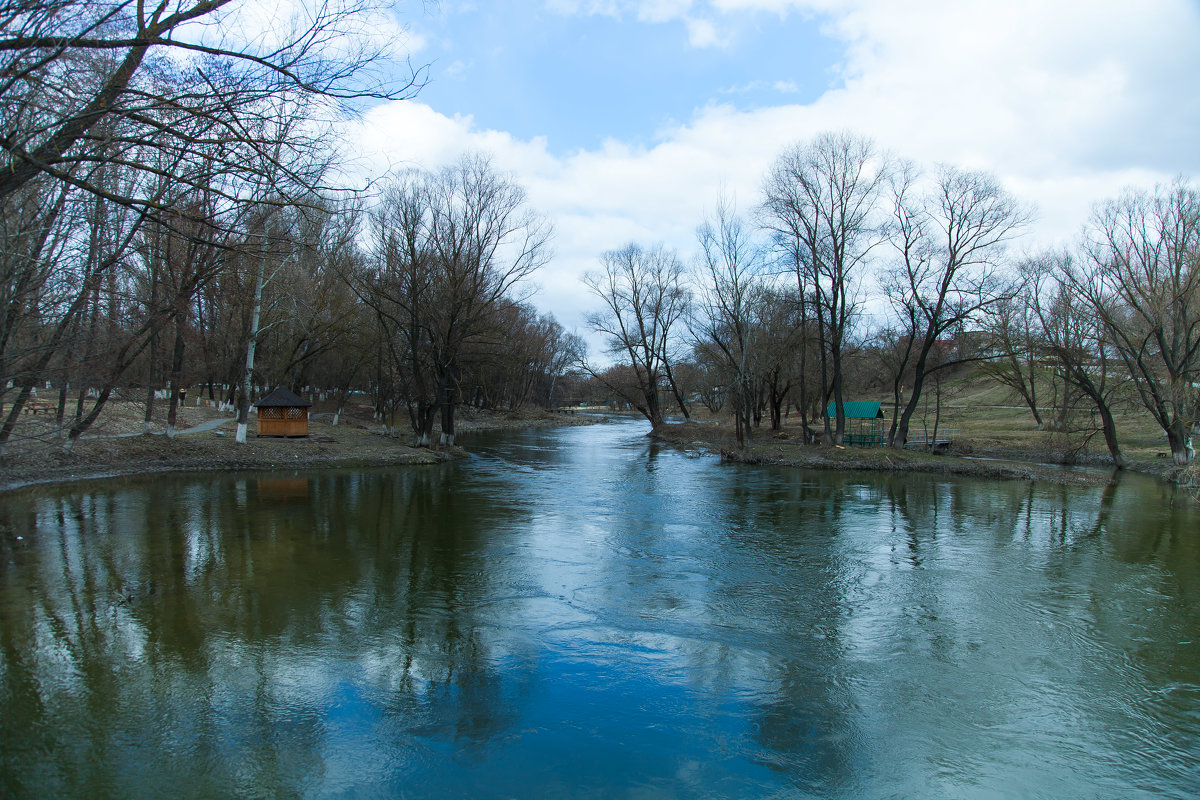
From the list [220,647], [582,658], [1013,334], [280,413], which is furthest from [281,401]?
[1013,334]

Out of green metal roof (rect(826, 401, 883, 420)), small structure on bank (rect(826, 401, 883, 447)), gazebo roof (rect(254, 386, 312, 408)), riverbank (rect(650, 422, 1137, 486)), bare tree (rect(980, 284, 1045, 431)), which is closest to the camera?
riverbank (rect(650, 422, 1137, 486))

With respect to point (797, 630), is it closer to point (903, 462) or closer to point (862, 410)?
point (903, 462)

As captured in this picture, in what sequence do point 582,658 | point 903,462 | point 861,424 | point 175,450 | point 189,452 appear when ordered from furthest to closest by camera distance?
point 861,424 < point 903,462 < point 189,452 < point 175,450 < point 582,658

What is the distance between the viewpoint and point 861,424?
39.4m

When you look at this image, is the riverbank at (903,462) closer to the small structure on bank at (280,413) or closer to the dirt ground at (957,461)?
the dirt ground at (957,461)

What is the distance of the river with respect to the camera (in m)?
5.23

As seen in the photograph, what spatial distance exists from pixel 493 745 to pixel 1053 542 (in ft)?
44.8

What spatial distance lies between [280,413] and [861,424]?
1249 inches

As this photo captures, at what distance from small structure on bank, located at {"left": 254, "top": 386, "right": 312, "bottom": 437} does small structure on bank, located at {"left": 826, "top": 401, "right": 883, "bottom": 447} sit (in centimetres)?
2554

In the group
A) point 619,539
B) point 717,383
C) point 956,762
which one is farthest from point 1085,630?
point 717,383

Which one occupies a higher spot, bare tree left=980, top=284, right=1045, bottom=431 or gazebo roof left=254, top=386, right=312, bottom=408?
bare tree left=980, top=284, right=1045, bottom=431

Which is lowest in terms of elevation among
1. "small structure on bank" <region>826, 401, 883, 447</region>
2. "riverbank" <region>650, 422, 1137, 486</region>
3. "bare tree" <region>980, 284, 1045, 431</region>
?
"riverbank" <region>650, 422, 1137, 486</region>

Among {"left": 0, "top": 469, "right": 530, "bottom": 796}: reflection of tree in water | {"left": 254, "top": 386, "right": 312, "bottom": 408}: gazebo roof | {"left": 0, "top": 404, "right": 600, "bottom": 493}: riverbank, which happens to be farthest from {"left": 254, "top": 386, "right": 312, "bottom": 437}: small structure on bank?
{"left": 0, "top": 469, "right": 530, "bottom": 796}: reflection of tree in water

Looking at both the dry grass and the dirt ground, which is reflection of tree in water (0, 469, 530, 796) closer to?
the dry grass
